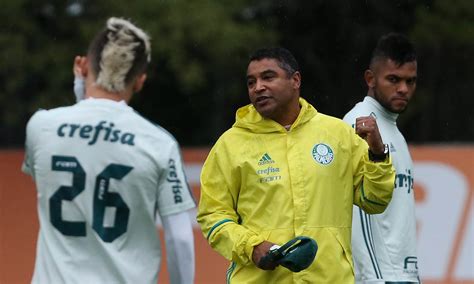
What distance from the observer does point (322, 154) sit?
6.00 m

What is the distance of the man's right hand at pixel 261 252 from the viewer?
5730 millimetres

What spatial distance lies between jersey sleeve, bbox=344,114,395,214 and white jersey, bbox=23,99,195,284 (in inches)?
46.2

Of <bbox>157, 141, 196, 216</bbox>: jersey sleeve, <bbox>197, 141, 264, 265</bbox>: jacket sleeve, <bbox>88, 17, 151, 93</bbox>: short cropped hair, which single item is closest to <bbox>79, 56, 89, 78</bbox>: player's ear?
<bbox>88, 17, 151, 93</bbox>: short cropped hair

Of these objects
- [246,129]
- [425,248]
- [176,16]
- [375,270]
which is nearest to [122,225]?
[246,129]

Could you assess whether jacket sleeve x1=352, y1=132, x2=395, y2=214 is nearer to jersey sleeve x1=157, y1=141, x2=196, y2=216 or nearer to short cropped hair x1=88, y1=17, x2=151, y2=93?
jersey sleeve x1=157, y1=141, x2=196, y2=216

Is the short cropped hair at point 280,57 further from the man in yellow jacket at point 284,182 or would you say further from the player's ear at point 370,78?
the player's ear at point 370,78

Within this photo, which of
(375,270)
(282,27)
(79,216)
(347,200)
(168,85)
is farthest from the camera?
(282,27)

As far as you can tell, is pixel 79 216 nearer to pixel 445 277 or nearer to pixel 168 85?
pixel 445 277

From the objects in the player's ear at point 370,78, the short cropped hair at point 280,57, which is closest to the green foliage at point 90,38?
the player's ear at point 370,78

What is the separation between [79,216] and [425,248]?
30.7 ft

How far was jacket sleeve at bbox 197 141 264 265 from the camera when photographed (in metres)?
5.83

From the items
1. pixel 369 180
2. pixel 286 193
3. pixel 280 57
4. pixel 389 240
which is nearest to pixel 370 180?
pixel 369 180

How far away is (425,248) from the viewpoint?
1391cm

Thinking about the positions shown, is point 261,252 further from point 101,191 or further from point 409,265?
point 409,265
